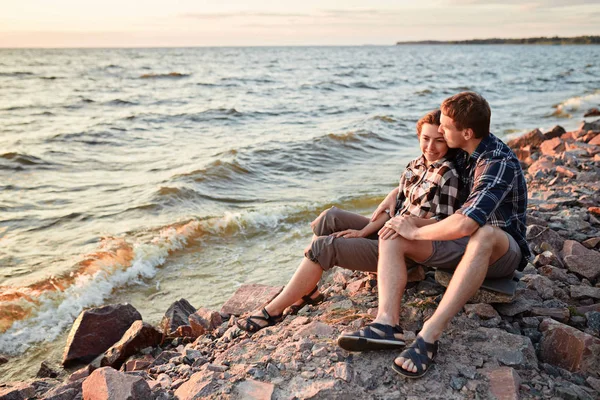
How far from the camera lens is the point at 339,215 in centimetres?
446

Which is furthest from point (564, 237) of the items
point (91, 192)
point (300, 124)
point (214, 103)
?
point (214, 103)

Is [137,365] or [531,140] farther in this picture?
[531,140]

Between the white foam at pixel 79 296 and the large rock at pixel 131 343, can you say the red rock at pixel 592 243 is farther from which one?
the white foam at pixel 79 296

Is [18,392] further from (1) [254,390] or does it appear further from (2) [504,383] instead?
(2) [504,383]

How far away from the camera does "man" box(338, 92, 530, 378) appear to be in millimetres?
3367

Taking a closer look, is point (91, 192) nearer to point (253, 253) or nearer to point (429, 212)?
point (253, 253)

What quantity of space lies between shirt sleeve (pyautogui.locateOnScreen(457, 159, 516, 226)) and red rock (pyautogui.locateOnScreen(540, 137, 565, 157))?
888 cm

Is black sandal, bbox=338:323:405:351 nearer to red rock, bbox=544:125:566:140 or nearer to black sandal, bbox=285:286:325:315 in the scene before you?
black sandal, bbox=285:286:325:315

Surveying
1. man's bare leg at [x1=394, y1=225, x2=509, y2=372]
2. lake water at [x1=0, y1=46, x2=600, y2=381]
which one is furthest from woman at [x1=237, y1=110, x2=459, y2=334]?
lake water at [x1=0, y1=46, x2=600, y2=381]

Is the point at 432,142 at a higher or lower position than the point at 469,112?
lower

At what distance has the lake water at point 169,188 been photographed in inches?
253

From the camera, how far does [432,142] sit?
12.8 ft

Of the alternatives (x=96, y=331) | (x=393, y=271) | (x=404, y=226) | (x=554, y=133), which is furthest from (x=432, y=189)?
(x=554, y=133)

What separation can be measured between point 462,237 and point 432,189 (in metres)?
0.46
